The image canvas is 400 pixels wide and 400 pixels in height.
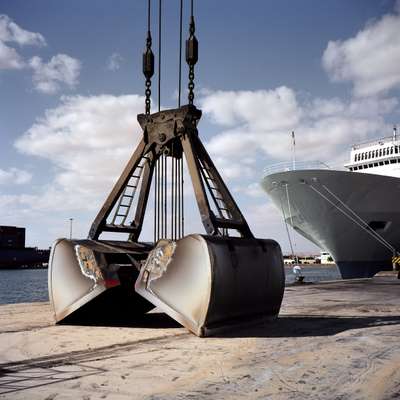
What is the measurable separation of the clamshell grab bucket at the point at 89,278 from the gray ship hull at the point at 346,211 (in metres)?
22.0

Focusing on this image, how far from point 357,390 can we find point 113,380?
101 inches

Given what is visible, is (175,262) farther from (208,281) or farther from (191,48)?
(191,48)

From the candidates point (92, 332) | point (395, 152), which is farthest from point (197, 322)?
point (395, 152)

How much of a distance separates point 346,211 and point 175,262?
25.0m

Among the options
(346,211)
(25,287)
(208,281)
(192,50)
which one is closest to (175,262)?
(208,281)

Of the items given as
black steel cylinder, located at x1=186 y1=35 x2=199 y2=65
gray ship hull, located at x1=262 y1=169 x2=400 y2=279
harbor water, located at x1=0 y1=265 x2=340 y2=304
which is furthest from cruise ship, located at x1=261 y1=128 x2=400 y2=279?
black steel cylinder, located at x1=186 y1=35 x2=199 y2=65

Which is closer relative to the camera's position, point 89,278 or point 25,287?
point 89,278

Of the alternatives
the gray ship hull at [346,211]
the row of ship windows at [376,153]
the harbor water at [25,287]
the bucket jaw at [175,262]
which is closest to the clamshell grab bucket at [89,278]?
the bucket jaw at [175,262]

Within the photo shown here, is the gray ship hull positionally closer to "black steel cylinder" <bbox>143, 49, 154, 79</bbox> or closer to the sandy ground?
"black steel cylinder" <bbox>143, 49, 154, 79</bbox>

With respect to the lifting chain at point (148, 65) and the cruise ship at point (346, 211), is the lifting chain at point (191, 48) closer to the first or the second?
the lifting chain at point (148, 65)

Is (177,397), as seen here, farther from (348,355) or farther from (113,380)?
(348,355)

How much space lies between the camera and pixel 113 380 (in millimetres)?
5074

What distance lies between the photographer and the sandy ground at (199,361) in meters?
4.72

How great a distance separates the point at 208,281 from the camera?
25.6ft
